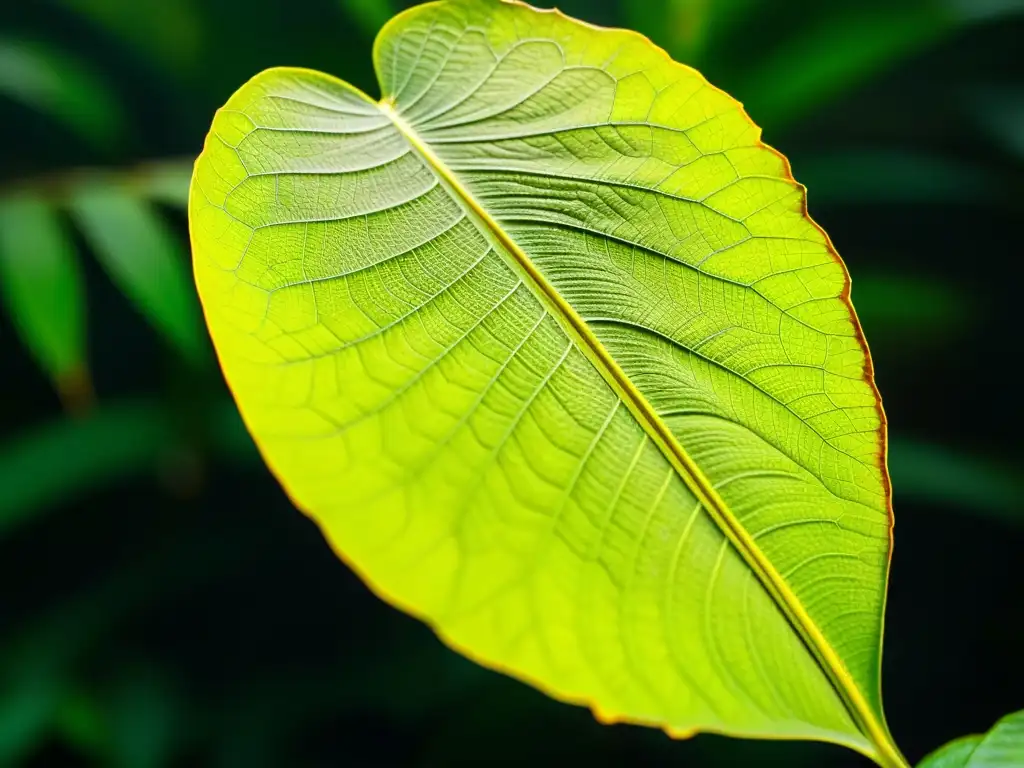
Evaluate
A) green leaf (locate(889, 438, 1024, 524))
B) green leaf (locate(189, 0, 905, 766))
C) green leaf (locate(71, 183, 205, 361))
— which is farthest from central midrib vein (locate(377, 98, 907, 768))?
green leaf (locate(889, 438, 1024, 524))

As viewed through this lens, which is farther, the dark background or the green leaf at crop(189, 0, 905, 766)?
the dark background

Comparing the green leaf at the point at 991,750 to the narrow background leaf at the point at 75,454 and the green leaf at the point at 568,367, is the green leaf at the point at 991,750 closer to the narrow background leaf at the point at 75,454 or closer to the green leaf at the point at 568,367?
the green leaf at the point at 568,367

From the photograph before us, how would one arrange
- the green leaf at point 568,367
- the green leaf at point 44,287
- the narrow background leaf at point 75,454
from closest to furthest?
the green leaf at point 568,367 → the green leaf at point 44,287 → the narrow background leaf at point 75,454

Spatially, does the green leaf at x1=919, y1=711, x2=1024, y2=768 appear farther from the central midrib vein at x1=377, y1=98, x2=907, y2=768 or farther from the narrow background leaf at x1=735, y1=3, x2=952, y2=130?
the narrow background leaf at x1=735, y1=3, x2=952, y2=130

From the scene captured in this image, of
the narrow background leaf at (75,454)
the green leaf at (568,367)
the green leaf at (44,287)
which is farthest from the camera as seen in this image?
the narrow background leaf at (75,454)

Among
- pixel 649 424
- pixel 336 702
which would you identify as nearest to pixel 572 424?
pixel 649 424

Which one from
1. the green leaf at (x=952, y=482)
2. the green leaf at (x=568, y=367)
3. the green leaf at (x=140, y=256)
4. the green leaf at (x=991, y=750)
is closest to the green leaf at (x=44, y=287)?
the green leaf at (x=140, y=256)
